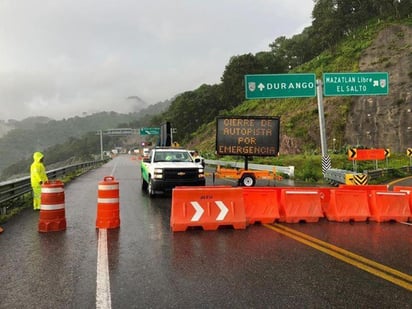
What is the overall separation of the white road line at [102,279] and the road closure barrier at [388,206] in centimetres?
655

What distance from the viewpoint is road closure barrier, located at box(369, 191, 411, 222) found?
384 inches

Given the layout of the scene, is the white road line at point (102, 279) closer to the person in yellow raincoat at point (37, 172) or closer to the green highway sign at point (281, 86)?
the person in yellow raincoat at point (37, 172)

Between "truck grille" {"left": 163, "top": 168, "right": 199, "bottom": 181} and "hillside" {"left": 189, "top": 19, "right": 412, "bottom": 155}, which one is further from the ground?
"hillside" {"left": 189, "top": 19, "right": 412, "bottom": 155}

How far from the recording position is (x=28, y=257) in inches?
265

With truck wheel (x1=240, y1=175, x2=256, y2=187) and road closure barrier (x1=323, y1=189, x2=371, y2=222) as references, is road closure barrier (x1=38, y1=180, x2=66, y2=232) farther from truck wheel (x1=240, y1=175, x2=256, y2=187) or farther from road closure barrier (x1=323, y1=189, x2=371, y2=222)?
truck wheel (x1=240, y1=175, x2=256, y2=187)

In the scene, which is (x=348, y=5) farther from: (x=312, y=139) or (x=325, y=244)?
(x=325, y=244)

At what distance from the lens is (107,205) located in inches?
358

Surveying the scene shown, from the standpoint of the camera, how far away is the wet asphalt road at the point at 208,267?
468cm

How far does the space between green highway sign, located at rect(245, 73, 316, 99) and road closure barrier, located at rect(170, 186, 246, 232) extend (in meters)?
14.5

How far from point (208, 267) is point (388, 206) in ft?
19.6

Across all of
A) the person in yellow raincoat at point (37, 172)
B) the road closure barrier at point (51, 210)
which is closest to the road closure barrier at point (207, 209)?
the road closure barrier at point (51, 210)

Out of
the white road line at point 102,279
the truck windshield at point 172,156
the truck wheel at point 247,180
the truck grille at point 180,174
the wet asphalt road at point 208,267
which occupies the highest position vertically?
the truck windshield at point 172,156

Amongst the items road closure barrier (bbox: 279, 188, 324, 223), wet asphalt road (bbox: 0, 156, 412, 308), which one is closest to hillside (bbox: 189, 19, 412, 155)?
road closure barrier (bbox: 279, 188, 324, 223)

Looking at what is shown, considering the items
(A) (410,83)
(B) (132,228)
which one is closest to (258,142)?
(B) (132,228)
